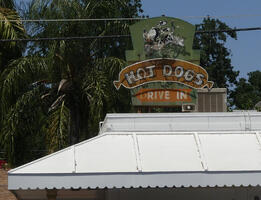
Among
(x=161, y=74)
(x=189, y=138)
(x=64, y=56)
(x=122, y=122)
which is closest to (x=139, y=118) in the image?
(x=122, y=122)

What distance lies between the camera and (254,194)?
48.0 ft

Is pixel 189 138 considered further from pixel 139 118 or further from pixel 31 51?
pixel 31 51

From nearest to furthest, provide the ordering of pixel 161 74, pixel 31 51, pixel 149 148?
pixel 149 148, pixel 161 74, pixel 31 51

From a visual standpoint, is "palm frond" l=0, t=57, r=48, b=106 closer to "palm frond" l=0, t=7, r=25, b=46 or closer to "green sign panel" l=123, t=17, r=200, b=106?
"palm frond" l=0, t=7, r=25, b=46

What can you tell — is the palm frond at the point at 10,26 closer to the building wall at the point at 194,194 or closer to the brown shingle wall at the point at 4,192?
the brown shingle wall at the point at 4,192

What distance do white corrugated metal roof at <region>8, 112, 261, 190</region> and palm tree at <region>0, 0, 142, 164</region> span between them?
8306 millimetres

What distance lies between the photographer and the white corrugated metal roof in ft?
40.4

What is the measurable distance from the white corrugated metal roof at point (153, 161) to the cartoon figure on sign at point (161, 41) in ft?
11.4

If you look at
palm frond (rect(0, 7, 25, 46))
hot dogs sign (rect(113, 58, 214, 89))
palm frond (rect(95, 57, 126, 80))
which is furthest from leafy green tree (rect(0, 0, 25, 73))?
hot dogs sign (rect(113, 58, 214, 89))

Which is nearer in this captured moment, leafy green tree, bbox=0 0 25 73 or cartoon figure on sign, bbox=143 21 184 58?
cartoon figure on sign, bbox=143 21 184 58

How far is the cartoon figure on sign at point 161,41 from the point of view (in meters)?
17.5

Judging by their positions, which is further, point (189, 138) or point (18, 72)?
point (18, 72)

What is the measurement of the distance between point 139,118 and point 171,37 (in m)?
3.71

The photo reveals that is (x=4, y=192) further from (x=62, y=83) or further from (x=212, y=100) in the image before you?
(x=212, y=100)
